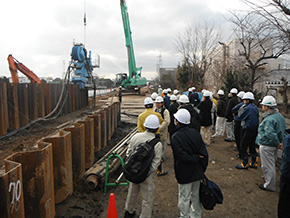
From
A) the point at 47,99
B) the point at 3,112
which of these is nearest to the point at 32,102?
the point at 47,99

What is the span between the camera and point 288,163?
300 centimetres

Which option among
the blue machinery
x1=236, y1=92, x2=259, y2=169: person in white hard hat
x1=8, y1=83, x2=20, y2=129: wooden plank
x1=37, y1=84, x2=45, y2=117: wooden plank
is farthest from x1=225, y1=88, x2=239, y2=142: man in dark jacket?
the blue machinery

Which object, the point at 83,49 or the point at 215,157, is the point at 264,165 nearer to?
the point at 215,157

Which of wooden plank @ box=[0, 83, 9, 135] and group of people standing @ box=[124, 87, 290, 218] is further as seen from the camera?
wooden plank @ box=[0, 83, 9, 135]

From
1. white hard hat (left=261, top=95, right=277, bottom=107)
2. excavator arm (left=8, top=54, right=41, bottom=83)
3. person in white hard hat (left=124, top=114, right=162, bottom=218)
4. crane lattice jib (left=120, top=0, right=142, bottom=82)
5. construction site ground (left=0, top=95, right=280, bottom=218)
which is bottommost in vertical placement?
construction site ground (left=0, top=95, right=280, bottom=218)

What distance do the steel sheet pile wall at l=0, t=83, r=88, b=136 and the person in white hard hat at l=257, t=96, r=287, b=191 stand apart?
918 cm

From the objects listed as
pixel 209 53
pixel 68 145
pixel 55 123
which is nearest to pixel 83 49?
pixel 55 123

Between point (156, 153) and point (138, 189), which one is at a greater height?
point (156, 153)

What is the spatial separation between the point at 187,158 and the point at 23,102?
9322 millimetres

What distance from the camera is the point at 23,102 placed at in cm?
1000

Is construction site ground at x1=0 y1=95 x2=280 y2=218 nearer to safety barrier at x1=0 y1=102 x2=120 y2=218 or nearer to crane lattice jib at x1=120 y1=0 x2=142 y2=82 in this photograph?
safety barrier at x1=0 y1=102 x2=120 y2=218

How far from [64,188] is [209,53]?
19.9 meters

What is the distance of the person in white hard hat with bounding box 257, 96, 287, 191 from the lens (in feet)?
14.3

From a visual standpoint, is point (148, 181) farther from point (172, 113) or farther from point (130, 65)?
point (130, 65)
